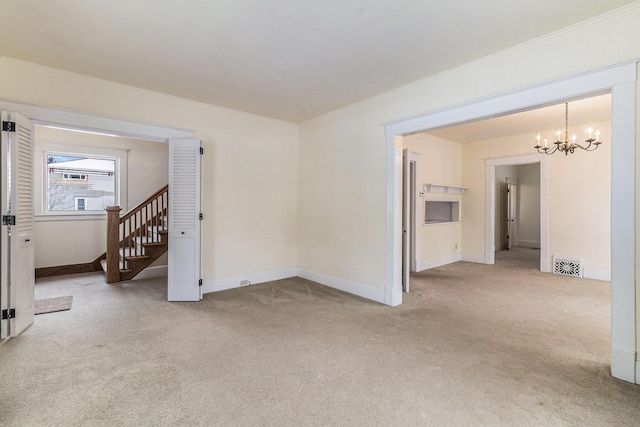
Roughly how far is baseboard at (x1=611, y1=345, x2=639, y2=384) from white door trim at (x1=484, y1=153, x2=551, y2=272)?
4.18 meters

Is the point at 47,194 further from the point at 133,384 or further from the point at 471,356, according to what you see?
the point at 471,356

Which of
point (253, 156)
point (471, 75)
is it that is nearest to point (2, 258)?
point (253, 156)

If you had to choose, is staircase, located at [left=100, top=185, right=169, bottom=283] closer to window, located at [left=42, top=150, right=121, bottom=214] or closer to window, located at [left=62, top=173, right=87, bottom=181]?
window, located at [left=42, top=150, right=121, bottom=214]

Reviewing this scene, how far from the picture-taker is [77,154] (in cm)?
559

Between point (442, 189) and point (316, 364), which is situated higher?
point (442, 189)

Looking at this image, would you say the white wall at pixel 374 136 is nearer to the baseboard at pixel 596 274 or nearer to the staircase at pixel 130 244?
the baseboard at pixel 596 274

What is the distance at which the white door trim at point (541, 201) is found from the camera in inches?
227

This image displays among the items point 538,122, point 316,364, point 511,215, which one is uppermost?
point 538,122

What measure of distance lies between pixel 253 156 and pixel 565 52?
3.81 metres

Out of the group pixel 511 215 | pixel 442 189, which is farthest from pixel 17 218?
pixel 511 215

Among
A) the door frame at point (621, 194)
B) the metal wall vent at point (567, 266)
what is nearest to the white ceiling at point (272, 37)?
the door frame at point (621, 194)

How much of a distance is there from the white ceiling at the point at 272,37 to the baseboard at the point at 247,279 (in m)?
2.67

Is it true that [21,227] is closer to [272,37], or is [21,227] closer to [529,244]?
[272,37]

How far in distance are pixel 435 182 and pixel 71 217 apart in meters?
7.23
